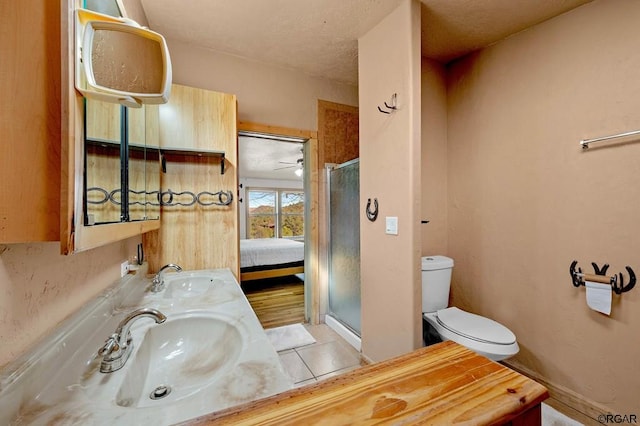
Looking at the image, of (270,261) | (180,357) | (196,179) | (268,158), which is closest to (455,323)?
(180,357)

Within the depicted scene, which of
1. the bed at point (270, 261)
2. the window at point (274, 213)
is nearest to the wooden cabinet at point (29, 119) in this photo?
the bed at point (270, 261)

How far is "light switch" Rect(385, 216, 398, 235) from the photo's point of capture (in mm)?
1753

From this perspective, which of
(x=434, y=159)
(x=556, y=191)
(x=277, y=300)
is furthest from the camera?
(x=277, y=300)

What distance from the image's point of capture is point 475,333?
1.62 m

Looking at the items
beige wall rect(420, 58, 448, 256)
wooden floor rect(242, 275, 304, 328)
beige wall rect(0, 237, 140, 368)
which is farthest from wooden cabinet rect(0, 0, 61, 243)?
wooden floor rect(242, 275, 304, 328)

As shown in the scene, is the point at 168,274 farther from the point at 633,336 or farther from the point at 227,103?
the point at 633,336

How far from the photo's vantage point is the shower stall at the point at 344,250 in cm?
244

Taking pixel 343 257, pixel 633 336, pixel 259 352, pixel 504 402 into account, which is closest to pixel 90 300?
pixel 259 352

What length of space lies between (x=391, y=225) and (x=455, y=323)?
808 millimetres

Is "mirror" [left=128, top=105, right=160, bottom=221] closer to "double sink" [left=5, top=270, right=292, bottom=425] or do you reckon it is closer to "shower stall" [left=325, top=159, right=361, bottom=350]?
"double sink" [left=5, top=270, right=292, bottom=425]

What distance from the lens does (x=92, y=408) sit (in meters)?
0.56

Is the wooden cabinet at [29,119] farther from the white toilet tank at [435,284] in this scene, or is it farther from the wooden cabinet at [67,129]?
the white toilet tank at [435,284]

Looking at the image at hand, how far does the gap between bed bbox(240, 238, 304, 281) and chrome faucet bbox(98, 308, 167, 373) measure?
11.3 ft

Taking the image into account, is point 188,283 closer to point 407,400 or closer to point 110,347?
point 110,347
